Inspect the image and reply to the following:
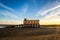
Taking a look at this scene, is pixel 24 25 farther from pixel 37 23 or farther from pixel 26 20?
pixel 37 23

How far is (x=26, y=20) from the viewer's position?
178ft

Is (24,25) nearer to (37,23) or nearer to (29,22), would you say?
(29,22)

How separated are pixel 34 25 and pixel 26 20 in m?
4.54

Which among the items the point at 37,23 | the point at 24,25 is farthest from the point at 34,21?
the point at 24,25

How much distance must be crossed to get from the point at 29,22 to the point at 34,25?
9.23ft

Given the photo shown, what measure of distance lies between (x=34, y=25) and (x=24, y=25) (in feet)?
15.3

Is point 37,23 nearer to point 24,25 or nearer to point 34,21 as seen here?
point 34,21

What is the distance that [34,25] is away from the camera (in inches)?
2084

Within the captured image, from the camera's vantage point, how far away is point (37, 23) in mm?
54438

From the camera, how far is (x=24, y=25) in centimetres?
5353

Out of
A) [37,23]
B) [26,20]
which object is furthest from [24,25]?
[37,23]

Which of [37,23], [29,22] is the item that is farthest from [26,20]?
[37,23]
